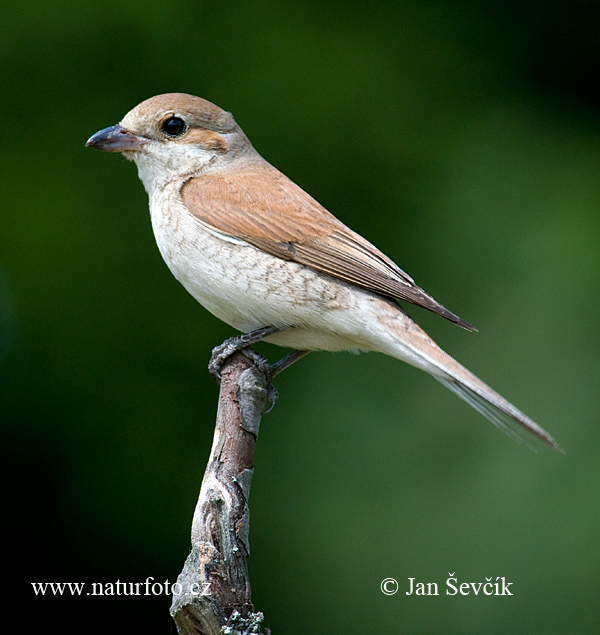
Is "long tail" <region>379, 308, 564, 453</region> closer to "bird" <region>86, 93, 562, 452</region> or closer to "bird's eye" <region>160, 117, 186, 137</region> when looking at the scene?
"bird" <region>86, 93, 562, 452</region>

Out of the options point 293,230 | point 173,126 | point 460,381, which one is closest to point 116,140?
point 173,126

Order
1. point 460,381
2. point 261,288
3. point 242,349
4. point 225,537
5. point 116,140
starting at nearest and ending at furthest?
point 225,537 → point 460,381 → point 261,288 → point 242,349 → point 116,140

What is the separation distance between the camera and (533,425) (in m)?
2.56

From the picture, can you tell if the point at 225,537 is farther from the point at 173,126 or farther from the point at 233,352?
the point at 173,126

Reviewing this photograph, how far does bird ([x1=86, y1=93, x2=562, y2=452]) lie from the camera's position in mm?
3053

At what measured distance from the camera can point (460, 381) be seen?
283 centimetres

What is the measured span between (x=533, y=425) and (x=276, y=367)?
114 centimetres

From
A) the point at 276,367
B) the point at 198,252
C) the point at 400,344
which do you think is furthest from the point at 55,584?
the point at 400,344

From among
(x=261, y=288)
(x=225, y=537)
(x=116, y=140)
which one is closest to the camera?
(x=225, y=537)

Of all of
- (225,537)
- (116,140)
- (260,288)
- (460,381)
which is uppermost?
(116,140)

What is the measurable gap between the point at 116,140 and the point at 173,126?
0.26 meters

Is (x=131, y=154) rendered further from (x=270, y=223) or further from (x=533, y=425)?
(x=533, y=425)

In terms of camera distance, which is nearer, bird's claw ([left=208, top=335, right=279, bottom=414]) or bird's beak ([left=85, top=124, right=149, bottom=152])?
bird's claw ([left=208, top=335, right=279, bottom=414])

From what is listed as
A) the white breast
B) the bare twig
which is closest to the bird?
the white breast
